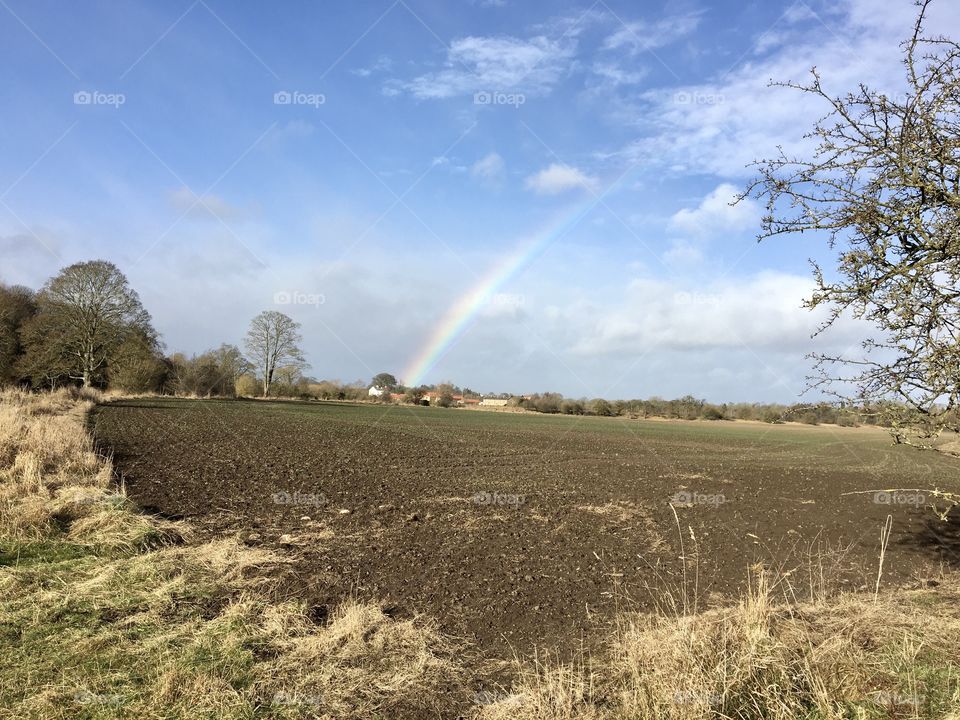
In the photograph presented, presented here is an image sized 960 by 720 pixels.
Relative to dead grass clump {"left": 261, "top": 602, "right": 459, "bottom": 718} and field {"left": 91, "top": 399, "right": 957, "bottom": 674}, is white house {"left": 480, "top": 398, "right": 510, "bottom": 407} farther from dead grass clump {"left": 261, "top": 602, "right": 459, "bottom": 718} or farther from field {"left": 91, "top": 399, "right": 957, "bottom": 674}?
dead grass clump {"left": 261, "top": 602, "right": 459, "bottom": 718}

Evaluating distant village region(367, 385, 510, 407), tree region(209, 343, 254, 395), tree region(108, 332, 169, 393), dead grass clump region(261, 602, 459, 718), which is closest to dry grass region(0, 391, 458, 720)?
dead grass clump region(261, 602, 459, 718)

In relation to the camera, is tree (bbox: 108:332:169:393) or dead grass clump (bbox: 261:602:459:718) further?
tree (bbox: 108:332:169:393)

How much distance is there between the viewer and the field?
751 centimetres

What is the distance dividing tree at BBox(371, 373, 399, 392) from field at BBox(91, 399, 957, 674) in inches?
3818

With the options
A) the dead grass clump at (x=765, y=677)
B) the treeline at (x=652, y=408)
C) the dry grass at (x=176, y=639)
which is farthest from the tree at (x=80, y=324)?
the treeline at (x=652, y=408)

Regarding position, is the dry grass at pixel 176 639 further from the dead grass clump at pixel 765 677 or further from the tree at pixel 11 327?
the tree at pixel 11 327

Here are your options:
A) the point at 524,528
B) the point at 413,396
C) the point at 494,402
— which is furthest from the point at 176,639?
the point at 494,402

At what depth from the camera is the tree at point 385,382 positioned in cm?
12056

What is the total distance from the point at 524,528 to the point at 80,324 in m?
53.1

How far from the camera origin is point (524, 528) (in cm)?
1162

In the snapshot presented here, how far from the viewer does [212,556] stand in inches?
330

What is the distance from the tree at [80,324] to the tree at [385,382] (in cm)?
6772

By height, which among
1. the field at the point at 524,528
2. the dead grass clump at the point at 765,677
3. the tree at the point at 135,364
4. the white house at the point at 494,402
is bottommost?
the field at the point at 524,528

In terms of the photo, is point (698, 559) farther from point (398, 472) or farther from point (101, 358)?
point (101, 358)
